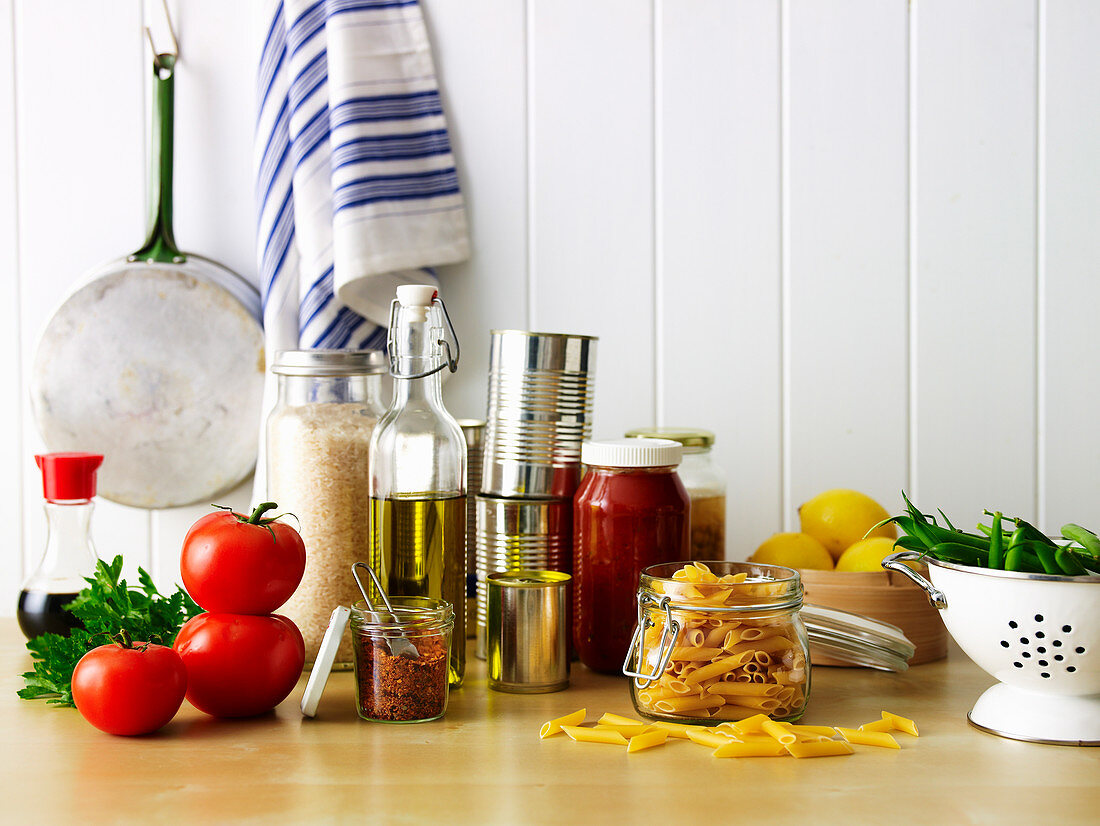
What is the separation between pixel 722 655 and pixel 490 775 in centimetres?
21

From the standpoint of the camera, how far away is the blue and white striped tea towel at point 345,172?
1238 millimetres

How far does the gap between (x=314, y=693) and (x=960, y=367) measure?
0.95m

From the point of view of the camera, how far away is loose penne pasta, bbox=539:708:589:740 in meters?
0.79

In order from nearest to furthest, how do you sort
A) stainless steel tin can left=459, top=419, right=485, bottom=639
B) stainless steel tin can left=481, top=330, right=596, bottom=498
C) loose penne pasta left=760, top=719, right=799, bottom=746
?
loose penne pasta left=760, top=719, right=799, bottom=746 < stainless steel tin can left=481, top=330, right=596, bottom=498 < stainless steel tin can left=459, top=419, right=485, bottom=639

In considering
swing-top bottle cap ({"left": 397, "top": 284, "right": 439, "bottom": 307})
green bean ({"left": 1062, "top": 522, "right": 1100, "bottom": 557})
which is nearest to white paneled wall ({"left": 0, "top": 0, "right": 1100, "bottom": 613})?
swing-top bottle cap ({"left": 397, "top": 284, "right": 439, "bottom": 307})

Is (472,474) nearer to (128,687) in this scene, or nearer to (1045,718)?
(128,687)

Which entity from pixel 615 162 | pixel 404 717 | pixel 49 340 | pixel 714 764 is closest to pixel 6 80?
pixel 49 340

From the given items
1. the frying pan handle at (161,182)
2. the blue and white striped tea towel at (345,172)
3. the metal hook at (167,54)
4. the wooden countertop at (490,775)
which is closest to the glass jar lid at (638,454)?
the wooden countertop at (490,775)

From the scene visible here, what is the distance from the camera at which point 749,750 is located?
743 millimetres

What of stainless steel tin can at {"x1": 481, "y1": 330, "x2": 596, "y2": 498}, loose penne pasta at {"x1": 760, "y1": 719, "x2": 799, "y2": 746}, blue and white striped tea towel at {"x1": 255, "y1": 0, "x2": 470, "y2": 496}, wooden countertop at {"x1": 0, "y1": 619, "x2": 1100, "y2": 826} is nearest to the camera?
wooden countertop at {"x1": 0, "y1": 619, "x2": 1100, "y2": 826}

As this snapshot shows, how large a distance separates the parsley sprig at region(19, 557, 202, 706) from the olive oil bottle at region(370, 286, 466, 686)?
0.69 ft

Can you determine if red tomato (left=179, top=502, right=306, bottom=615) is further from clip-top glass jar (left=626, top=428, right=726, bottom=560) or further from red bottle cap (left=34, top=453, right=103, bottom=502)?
clip-top glass jar (left=626, top=428, right=726, bottom=560)

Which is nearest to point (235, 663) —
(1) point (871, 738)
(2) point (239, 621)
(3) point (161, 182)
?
(2) point (239, 621)

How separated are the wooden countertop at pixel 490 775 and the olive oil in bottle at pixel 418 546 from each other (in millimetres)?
106
